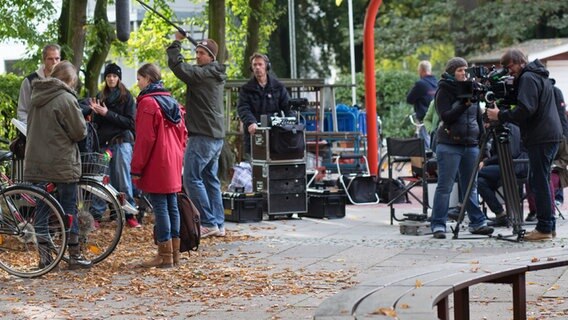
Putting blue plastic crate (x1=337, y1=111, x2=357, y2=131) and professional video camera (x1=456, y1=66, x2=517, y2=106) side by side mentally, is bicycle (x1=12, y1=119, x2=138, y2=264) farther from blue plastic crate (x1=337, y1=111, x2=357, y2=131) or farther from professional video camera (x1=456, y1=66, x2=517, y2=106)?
blue plastic crate (x1=337, y1=111, x2=357, y2=131)

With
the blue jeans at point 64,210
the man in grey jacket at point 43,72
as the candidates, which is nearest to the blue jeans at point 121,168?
the man in grey jacket at point 43,72

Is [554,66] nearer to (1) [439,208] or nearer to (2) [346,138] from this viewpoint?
(2) [346,138]

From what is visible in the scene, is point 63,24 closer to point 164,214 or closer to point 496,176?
point 496,176

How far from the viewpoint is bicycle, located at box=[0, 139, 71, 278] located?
431 inches

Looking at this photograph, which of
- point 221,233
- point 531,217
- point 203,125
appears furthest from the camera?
point 531,217

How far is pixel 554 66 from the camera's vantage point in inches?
1232

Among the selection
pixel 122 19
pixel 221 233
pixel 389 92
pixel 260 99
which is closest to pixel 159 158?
pixel 122 19

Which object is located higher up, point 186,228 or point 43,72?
point 43,72

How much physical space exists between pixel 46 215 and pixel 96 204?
0.80m

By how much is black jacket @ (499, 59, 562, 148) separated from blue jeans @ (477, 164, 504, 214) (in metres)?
1.45

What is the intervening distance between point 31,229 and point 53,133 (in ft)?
2.64

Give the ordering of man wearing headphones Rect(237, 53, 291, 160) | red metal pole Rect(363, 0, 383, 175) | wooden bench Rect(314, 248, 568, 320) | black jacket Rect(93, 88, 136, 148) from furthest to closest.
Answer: red metal pole Rect(363, 0, 383, 175)
man wearing headphones Rect(237, 53, 291, 160)
black jacket Rect(93, 88, 136, 148)
wooden bench Rect(314, 248, 568, 320)

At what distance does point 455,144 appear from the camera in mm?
13422

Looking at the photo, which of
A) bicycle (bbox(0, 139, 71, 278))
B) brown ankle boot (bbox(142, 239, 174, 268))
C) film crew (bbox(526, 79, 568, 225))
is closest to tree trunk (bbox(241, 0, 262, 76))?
film crew (bbox(526, 79, 568, 225))
